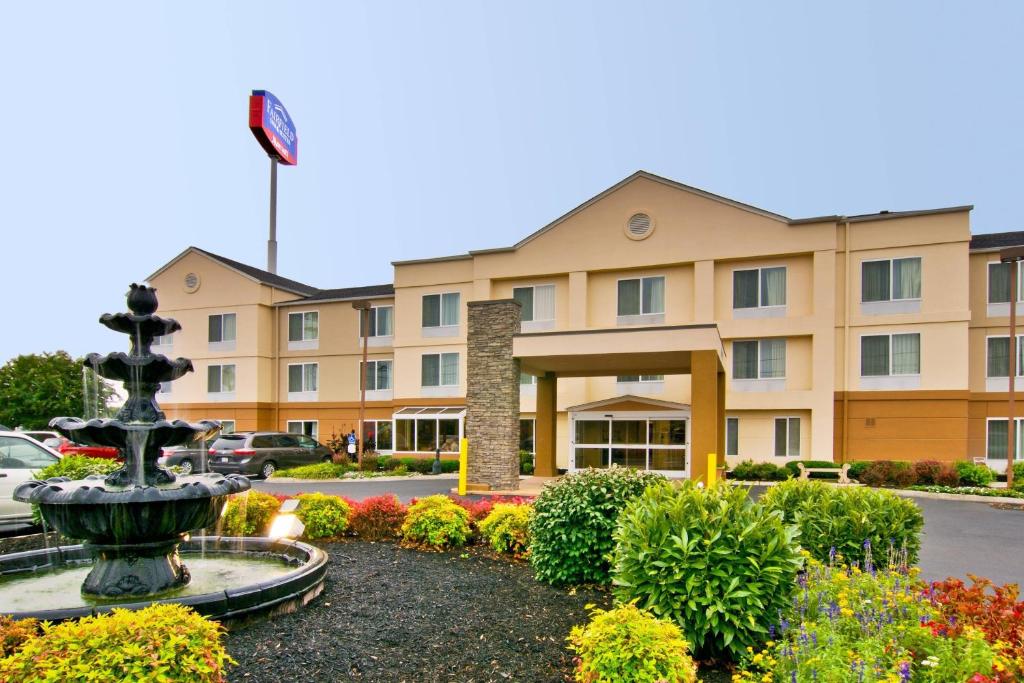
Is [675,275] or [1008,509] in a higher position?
[675,275]

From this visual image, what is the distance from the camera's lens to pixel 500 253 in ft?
91.9

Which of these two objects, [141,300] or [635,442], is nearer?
[141,300]

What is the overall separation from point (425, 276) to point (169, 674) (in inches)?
1076

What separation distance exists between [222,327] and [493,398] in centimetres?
2220

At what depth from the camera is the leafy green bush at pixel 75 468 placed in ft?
34.2

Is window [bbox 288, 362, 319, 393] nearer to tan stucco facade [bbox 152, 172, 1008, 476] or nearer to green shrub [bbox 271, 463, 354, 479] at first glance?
tan stucco facade [bbox 152, 172, 1008, 476]

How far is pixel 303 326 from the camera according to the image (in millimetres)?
34094

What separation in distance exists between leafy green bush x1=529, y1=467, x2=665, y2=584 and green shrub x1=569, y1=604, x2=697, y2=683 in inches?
124

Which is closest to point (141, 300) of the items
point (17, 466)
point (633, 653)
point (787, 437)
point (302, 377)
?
point (633, 653)

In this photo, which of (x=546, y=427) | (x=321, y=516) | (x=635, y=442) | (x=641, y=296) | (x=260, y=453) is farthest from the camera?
(x=641, y=296)

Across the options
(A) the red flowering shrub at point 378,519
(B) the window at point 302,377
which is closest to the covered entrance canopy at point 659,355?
(A) the red flowering shrub at point 378,519

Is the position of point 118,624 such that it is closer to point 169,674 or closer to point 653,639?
point 169,674

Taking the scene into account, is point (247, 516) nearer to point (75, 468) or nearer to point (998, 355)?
point (75, 468)

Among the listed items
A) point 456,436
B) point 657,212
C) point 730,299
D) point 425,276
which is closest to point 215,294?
point 425,276
